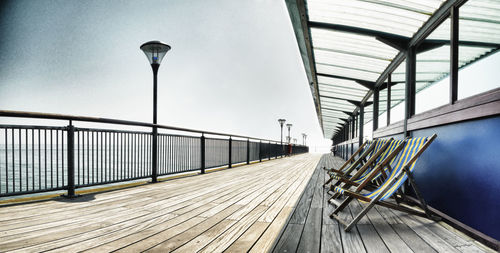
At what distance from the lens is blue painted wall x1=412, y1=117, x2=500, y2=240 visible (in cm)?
168

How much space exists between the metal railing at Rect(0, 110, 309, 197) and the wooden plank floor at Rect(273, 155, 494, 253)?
8.23 feet

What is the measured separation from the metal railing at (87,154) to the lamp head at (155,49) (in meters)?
1.19

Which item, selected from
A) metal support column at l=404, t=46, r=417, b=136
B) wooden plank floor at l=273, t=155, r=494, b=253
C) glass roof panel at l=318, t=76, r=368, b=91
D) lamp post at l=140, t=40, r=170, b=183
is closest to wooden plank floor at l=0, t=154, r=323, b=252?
wooden plank floor at l=273, t=155, r=494, b=253

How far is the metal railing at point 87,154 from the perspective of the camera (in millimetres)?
2600

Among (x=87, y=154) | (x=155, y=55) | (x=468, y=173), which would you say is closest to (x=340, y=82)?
(x=155, y=55)

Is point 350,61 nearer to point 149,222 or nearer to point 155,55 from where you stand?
point 155,55

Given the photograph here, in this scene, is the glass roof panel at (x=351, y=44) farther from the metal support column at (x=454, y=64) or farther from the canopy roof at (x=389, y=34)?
the metal support column at (x=454, y=64)

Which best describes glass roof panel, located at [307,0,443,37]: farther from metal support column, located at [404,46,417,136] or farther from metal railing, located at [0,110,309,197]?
metal railing, located at [0,110,309,197]

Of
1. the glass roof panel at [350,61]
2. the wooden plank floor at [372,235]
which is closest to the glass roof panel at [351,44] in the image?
the glass roof panel at [350,61]

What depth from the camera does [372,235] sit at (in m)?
1.82

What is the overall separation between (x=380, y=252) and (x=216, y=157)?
488 cm

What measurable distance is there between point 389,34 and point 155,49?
369cm

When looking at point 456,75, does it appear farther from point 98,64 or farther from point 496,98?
point 98,64

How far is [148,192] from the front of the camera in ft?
10.5
